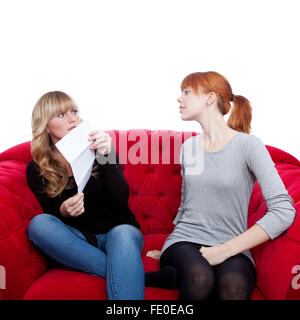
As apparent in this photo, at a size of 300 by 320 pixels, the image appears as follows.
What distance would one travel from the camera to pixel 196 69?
5.47 feet

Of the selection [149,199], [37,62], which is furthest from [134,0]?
[149,199]

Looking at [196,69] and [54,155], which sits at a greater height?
[196,69]

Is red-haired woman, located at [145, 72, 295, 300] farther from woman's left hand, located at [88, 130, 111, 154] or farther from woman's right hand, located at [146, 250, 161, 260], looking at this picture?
woman's left hand, located at [88, 130, 111, 154]

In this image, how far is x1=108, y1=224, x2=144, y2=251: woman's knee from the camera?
Answer: 102 cm

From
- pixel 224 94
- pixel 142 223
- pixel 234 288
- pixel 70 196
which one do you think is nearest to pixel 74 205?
pixel 70 196

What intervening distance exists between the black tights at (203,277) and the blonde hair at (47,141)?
51 cm

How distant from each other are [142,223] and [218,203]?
0.54 m

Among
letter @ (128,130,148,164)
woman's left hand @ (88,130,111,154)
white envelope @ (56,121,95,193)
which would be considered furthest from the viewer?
letter @ (128,130,148,164)

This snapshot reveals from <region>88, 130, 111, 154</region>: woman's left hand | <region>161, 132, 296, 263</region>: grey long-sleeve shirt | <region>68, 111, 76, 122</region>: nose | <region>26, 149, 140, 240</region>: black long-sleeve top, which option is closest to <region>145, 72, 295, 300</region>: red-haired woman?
<region>161, 132, 296, 263</region>: grey long-sleeve shirt

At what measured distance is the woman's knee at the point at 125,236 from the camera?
3.35ft

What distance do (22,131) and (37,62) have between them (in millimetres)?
411
